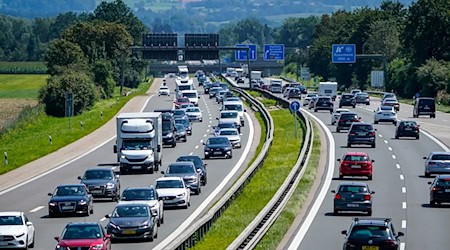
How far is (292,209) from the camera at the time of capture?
42406 millimetres

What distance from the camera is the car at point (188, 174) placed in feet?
162

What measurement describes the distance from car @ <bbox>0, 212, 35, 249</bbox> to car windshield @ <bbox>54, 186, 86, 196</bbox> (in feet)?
23.1

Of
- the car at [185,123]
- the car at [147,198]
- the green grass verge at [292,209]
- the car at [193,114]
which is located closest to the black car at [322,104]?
the car at [193,114]

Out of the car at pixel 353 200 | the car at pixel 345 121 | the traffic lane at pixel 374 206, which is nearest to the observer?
the traffic lane at pixel 374 206

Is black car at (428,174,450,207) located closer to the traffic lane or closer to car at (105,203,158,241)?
the traffic lane

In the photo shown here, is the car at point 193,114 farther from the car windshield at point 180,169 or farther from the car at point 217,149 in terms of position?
the car windshield at point 180,169

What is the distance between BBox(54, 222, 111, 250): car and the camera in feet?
103

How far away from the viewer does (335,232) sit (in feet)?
122

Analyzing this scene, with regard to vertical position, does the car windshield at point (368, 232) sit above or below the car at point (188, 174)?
above

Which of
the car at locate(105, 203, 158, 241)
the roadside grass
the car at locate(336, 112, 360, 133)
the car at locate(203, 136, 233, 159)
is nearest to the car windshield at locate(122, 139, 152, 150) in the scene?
the roadside grass

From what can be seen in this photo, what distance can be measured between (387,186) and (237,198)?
30.4 feet

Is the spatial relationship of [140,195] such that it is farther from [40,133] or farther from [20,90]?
[20,90]

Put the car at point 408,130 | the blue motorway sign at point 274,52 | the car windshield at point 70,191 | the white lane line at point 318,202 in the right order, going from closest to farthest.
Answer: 1. the white lane line at point 318,202
2. the car windshield at point 70,191
3. the car at point 408,130
4. the blue motorway sign at point 274,52

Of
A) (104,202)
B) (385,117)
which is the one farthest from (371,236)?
(385,117)
